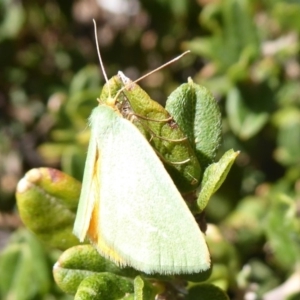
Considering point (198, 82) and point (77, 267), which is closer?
point (77, 267)

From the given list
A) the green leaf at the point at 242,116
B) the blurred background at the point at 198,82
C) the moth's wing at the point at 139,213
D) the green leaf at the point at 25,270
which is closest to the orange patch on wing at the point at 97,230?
the moth's wing at the point at 139,213

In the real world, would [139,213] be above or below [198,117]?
below

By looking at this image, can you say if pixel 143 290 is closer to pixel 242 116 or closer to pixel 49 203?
pixel 49 203

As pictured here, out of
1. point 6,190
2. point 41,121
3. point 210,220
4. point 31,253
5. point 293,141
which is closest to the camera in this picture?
point 31,253

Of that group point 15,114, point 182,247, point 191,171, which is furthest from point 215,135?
point 15,114

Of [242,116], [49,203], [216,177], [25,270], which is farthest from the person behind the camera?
[242,116]

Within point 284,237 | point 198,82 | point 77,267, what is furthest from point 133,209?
point 198,82

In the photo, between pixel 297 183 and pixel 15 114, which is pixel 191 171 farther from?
pixel 15 114
